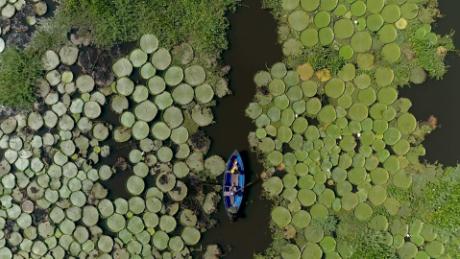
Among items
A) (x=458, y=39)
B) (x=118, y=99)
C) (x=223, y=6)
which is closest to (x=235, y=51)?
(x=223, y=6)

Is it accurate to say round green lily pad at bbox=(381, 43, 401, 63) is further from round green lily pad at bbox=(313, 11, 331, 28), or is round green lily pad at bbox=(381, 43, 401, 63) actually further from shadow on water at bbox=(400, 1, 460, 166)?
round green lily pad at bbox=(313, 11, 331, 28)

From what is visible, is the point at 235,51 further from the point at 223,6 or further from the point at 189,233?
the point at 189,233

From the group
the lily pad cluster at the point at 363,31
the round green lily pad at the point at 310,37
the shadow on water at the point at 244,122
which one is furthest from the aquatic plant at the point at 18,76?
the round green lily pad at the point at 310,37

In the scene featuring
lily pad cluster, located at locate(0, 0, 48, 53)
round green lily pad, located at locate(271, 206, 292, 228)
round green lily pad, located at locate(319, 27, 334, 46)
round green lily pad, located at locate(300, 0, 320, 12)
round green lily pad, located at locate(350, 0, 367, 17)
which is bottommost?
round green lily pad, located at locate(271, 206, 292, 228)

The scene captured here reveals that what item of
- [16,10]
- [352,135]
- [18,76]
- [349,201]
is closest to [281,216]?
[349,201]

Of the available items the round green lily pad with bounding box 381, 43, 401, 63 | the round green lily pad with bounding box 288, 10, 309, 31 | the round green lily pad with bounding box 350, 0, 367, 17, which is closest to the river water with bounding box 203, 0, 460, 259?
the round green lily pad with bounding box 288, 10, 309, 31

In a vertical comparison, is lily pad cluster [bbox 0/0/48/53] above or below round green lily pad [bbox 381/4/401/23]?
below
